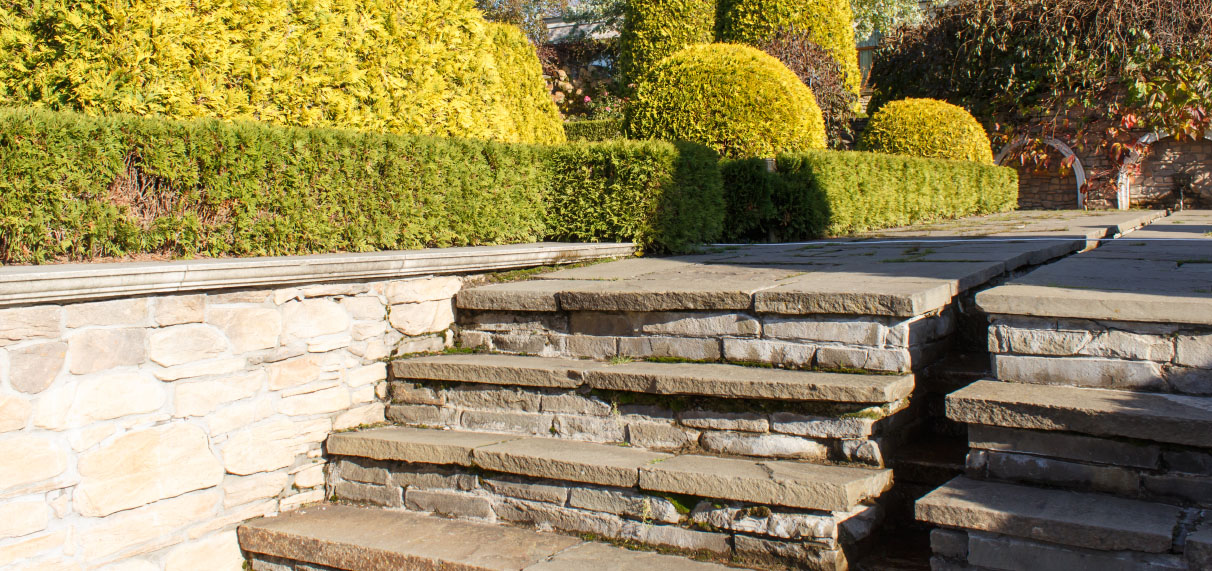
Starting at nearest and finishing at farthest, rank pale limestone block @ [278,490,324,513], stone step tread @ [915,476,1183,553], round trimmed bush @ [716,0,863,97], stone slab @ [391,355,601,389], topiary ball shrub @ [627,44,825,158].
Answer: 1. stone step tread @ [915,476,1183,553]
2. stone slab @ [391,355,601,389]
3. pale limestone block @ [278,490,324,513]
4. topiary ball shrub @ [627,44,825,158]
5. round trimmed bush @ [716,0,863,97]

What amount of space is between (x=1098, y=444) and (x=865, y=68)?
22865mm

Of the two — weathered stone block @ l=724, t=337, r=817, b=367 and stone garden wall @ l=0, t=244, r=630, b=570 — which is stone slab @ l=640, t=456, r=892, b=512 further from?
stone garden wall @ l=0, t=244, r=630, b=570

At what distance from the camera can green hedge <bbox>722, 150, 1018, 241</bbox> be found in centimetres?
777

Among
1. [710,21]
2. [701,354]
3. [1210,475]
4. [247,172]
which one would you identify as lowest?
[1210,475]

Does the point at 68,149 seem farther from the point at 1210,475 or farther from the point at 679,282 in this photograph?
the point at 1210,475

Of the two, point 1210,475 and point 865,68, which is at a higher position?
point 865,68

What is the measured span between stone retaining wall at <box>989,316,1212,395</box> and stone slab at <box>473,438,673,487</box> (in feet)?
4.24

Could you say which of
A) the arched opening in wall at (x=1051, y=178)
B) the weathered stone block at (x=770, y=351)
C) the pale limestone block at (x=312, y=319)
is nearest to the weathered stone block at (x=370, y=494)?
the pale limestone block at (x=312, y=319)

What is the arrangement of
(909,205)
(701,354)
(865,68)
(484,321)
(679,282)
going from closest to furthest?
1. (701,354)
2. (679,282)
3. (484,321)
4. (909,205)
5. (865,68)

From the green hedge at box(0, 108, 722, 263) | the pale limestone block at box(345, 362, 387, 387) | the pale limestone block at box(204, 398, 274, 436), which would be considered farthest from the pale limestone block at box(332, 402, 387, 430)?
the green hedge at box(0, 108, 722, 263)

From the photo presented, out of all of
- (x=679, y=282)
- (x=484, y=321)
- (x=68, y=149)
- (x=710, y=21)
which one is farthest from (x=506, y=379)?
(x=710, y=21)

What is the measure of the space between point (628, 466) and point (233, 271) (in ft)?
5.50

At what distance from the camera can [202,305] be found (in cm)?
336

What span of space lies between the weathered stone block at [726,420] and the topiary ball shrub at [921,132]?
10838mm
